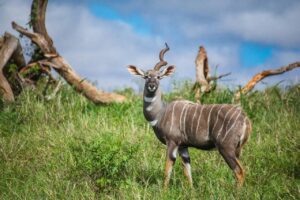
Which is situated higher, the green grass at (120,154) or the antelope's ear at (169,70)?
the antelope's ear at (169,70)

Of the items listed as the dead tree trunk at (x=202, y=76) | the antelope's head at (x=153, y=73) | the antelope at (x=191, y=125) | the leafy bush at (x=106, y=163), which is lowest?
the leafy bush at (x=106, y=163)

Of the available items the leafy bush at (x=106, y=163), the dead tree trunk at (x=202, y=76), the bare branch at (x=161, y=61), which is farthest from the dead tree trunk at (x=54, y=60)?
the leafy bush at (x=106, y=163)

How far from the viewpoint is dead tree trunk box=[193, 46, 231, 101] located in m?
11.8

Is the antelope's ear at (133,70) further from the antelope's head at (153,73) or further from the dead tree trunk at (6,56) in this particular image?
the dead tree trunk at (6,56)

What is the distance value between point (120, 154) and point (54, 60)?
237 inches

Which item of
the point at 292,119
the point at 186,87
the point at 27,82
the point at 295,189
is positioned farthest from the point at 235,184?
the point at 27,82

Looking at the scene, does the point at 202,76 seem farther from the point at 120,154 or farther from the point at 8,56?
the point at 120,154

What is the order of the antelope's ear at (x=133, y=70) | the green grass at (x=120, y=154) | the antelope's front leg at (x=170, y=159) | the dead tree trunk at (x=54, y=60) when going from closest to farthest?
1. the green grass at (x=120, y=154)
2. the antelope's front leg at (x=170, y=159)
3. the antelope's ear at (x=133, y=70)
4. the dead tree trunk at (x=54, y=60)

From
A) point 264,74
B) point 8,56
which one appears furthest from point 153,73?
point 8,56

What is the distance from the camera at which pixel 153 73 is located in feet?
23.5

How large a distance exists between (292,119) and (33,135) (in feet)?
15.9

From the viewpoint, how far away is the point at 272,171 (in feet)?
24.7

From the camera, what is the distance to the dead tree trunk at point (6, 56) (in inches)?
459

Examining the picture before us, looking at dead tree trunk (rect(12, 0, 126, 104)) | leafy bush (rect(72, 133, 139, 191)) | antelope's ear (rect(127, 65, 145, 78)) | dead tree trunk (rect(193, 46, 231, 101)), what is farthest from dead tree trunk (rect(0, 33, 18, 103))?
leafy bush (rect(72, 133, 139, 191))
